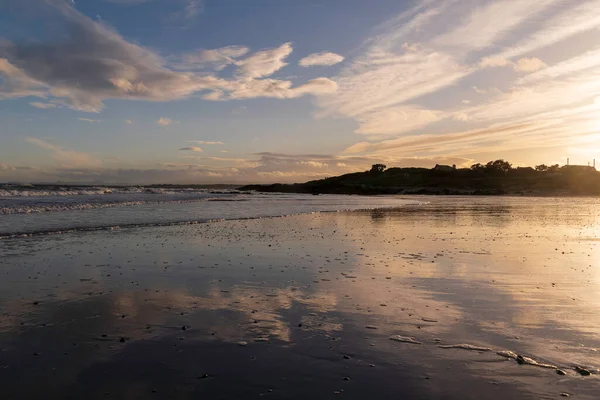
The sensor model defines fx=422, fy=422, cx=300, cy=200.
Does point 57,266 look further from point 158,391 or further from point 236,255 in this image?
point 158,391

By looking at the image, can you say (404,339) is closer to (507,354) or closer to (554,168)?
(507,354)

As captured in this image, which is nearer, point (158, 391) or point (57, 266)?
point (158, 391)

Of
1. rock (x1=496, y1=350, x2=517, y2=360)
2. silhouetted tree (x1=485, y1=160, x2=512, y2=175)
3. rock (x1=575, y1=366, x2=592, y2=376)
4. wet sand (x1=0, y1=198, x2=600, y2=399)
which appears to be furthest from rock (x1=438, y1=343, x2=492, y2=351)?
silhouetted tree (x1=485, y1=160, x2=512, y2=175)

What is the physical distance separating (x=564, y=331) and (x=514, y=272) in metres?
5.17

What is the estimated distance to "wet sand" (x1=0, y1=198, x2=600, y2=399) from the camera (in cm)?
534

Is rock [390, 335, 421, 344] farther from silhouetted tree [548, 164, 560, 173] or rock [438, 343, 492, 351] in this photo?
silhouetted tree [548, 164, 560, 173]

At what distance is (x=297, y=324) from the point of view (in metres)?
7.59

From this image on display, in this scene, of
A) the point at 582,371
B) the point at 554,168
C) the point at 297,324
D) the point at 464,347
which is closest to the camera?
the point at 582,371

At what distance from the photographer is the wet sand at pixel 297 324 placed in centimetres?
534

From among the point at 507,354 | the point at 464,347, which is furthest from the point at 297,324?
the point at 507,354

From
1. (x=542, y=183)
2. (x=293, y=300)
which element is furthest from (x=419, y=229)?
(x=542, y=183)

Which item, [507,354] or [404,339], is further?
[404,339]

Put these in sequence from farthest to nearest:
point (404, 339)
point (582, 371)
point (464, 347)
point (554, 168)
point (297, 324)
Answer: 1. point (554, 168)
2. point (297, 324)
3. point (404, 339)
4. point (464, 347)
5. point (582, 371)

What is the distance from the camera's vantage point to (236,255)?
14.8 meters
